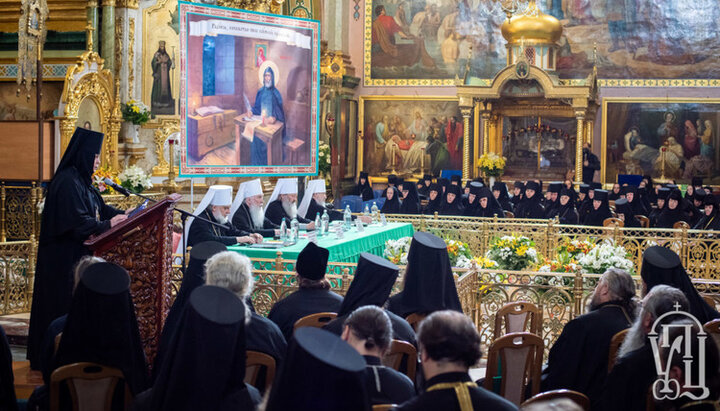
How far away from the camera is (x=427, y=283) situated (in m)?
5.79

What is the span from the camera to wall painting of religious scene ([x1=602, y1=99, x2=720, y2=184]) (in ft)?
75.1

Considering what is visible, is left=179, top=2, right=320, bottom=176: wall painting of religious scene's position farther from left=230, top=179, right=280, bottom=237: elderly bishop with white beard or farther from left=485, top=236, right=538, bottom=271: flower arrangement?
left=485, top=236, right=538, bottom=271: flower arrangement

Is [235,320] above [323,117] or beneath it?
beneath

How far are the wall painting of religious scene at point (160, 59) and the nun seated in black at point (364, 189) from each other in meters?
7.30

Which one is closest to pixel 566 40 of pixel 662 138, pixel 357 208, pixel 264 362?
pixel 662 138

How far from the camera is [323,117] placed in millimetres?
23062

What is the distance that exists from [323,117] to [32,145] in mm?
11966

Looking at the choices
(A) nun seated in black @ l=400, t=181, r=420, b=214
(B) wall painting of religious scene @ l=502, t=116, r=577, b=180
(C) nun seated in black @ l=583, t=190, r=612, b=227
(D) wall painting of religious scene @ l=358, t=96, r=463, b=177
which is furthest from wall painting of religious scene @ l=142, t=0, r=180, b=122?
(B) wall painting of religious scene @ l=502, t=116, r=577, b=180

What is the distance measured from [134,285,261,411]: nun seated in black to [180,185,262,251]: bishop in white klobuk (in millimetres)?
5964

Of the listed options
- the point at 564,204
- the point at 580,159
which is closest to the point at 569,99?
the point at 580,159

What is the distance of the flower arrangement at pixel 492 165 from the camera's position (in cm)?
2289

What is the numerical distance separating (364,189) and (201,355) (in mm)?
19401

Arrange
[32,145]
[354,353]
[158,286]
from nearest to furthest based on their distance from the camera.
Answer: [354,353], [158,286], [32,145]

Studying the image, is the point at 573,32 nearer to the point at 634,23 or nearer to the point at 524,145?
the point at 634,23
